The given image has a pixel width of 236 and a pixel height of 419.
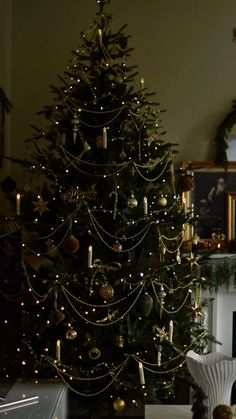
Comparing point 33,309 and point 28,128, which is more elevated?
point 28,128

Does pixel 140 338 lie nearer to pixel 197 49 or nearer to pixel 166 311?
pixel 166 311

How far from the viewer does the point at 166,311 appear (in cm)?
361

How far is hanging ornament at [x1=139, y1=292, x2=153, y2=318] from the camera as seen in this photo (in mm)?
3523

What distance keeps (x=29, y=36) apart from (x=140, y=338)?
93.7 inches

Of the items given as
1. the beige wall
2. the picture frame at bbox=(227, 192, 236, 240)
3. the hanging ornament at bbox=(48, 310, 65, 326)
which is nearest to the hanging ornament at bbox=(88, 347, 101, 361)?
the hanging ornament at bbox=(48, 310, 65, 326)

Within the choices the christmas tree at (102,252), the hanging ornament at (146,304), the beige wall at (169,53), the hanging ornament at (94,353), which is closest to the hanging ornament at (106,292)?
the christmas tree at (102,252)

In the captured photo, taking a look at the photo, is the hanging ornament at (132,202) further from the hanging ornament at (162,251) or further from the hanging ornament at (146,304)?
the hanging ornament at (146,304)

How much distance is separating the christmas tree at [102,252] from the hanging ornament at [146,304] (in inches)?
0.5

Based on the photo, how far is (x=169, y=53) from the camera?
15.0 ft

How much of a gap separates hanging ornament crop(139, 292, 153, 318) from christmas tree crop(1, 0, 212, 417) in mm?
12

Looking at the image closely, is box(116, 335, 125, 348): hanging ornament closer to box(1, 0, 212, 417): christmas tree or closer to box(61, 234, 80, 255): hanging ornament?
box(1, 0, 212, 417): christmas tree

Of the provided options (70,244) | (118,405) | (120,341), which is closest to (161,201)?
(70,244)

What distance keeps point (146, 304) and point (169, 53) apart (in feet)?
6.58

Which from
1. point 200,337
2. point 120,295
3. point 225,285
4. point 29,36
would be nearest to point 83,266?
point 120,295
